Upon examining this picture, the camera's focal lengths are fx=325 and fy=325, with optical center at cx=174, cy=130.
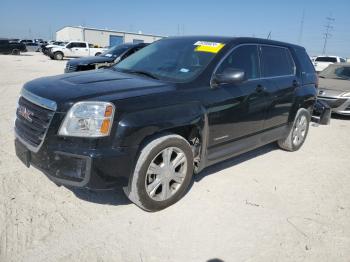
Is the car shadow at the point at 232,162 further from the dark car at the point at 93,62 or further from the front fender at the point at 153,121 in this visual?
the dark car at the point at 93,62

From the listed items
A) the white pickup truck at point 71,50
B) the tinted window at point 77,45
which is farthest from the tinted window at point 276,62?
the tinted window at point 77,45

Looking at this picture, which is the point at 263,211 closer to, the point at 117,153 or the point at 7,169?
the point at 117,153

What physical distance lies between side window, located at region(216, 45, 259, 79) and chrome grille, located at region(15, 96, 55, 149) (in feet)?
6.49

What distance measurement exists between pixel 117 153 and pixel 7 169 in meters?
2.04

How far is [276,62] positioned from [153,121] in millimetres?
2766

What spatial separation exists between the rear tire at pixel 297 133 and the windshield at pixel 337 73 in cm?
528

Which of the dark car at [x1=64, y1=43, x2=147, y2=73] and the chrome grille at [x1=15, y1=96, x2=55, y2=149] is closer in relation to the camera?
the chrome grille at [x1=15, y1=96, x2=55, y2=149]

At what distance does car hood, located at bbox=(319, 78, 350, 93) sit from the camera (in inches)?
354

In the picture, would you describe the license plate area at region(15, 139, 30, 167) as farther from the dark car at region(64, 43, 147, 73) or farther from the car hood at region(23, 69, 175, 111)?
the dark car at region(64, 43, 147, 73)

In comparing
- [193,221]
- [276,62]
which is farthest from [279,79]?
[193,221]

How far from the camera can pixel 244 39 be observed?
432 centimetres

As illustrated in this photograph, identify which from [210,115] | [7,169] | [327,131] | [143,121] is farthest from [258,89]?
[327,131]

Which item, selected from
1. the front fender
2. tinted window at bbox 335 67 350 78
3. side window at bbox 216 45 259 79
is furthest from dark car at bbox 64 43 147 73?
tinted window at bbox 335 67 350 78

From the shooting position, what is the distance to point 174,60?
405cm
